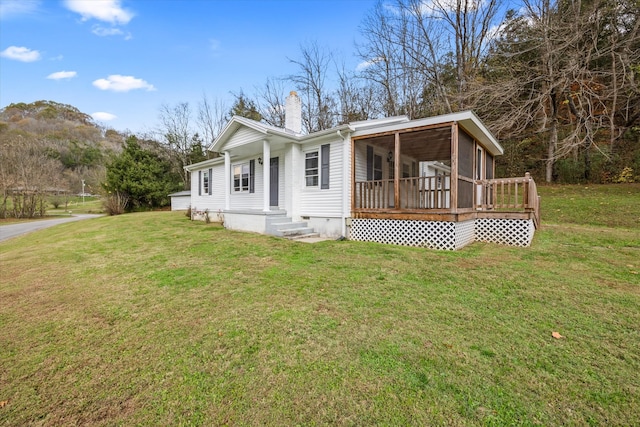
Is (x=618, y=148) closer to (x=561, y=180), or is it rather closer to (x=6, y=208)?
(x=561, y=180)

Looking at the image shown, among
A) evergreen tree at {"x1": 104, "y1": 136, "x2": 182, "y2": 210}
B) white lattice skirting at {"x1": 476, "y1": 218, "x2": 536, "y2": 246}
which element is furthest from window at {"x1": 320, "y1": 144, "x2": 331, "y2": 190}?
evergreen tree at {"x1": 104, "y1": 136, "x2": 182, "y2": 210}

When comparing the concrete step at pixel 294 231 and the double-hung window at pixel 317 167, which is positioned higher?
→ the double-hung window at pixel 317 167

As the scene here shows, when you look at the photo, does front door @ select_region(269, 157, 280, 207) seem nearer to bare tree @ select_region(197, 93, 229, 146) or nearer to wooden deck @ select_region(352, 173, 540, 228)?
wooden deck @ select_region(352, 173, 540, 228)

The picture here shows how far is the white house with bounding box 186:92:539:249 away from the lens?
291 inches

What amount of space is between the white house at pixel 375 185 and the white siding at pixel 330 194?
32 millimetres

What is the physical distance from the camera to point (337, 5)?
15930mm

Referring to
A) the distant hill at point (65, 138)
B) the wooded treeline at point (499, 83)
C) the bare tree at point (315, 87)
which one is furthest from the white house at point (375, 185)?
the distant hill at point (65, 138)

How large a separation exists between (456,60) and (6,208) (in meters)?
35.7

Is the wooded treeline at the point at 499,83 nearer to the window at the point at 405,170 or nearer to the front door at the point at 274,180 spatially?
the window at the point at 405,170

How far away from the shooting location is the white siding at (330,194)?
882 cm

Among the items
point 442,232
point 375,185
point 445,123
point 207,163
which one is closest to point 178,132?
point 207,163

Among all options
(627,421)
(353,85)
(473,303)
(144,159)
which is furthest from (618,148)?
(144,159)

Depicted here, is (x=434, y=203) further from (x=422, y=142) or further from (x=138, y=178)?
(x=138, y=178)

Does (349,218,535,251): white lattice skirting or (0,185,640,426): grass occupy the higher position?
(349,218,535,251): white lattice skirting
